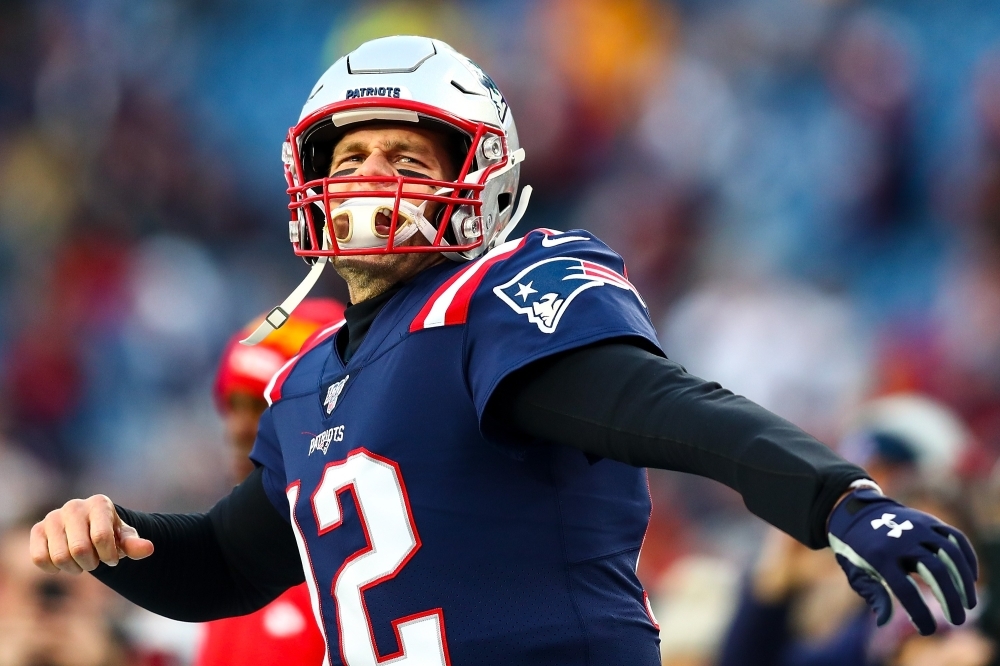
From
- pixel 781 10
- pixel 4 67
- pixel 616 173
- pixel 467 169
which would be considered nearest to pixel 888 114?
pixel 781 10

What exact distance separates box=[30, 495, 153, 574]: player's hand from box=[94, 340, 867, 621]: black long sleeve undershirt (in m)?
0.28

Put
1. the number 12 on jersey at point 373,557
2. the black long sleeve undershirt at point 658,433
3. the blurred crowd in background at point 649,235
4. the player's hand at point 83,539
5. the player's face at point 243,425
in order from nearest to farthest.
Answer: the black long sleeve undershirt at point 658,433 < the number 12 on jersey at point 373,557 < the player's hand at point 83,539 < the player's face at point 243,425 < the blurred crowd in background at point 649,235

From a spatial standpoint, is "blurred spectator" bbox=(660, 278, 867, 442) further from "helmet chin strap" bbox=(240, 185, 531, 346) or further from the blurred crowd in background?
"helmet chin strap" bbox=(240, 185, 531, 346)

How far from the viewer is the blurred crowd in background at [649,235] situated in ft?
15.5

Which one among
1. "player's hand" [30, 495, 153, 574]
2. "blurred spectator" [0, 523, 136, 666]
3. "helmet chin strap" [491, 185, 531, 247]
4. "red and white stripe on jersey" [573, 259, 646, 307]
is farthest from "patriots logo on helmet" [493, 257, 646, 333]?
"blurred spectator" [0, 523, 136, 666]

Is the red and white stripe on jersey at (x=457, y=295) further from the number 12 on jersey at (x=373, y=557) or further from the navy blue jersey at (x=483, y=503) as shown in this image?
the number 12 on jersey at (x=373, y=557)

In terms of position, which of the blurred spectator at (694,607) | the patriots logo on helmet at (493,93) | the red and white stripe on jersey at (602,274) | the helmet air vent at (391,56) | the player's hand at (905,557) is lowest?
the blurred spectator at (694,607)

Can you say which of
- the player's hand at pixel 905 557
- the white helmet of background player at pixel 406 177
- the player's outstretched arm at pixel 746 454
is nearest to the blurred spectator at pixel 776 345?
the white helmet of background player at pixel 406 177

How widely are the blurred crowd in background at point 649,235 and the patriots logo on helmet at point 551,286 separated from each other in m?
2.11

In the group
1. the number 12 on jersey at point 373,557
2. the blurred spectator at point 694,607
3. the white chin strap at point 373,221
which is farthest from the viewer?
the blurred spectator at point 694,607

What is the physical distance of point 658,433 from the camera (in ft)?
5.12

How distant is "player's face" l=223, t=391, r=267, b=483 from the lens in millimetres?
3490

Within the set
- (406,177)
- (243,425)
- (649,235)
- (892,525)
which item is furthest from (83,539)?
(649,235)

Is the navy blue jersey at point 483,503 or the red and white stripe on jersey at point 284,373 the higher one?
the red and white stripe on jersey at point 284,373
